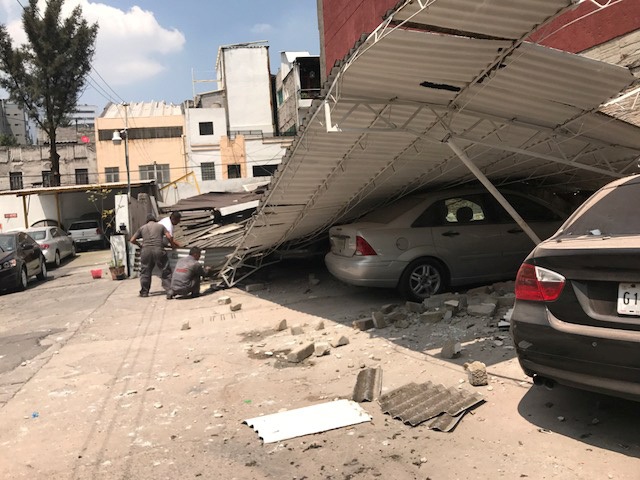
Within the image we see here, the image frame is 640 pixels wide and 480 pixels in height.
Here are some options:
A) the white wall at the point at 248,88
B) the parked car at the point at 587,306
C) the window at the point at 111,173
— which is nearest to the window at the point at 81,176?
the window at the point at 111,173

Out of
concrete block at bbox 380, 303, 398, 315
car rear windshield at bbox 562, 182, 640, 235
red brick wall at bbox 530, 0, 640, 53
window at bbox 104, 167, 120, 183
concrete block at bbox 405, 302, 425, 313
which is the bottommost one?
concrete block at bbox 380, 303, 398, 315

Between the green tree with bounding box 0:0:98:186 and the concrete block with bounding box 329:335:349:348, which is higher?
the green tree with bounding box 0:0:98:186

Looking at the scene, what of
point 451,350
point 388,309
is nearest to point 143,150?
point 388,309

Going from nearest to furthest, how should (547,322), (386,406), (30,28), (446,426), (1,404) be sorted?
(547,322)
(446,426)
(386,406)
(1,404)
(30,28)

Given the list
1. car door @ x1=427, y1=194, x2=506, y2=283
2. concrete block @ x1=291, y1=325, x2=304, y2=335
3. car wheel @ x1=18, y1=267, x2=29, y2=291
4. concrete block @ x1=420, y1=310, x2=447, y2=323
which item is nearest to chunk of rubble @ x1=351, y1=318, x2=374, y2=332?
concrete block @ x1=420, y1=310, x2=447, y2=323

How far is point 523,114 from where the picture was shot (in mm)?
5566

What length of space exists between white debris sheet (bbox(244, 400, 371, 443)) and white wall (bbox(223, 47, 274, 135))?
3825cm

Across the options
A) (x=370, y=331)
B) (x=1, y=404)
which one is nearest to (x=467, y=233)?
(x=370, y=331)

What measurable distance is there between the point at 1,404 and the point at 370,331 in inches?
147

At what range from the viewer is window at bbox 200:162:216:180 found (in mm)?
36897

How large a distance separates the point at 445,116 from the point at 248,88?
37967mm

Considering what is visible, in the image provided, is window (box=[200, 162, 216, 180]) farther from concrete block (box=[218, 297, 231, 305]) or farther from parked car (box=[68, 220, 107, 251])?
concrete block (box=[218, 297, 231, 305])

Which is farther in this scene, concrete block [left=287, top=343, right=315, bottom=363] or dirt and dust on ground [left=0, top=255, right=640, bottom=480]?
concrete block [left=287, top=343, right=315, bottom=363]

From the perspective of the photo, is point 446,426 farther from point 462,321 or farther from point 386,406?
point 462,321
